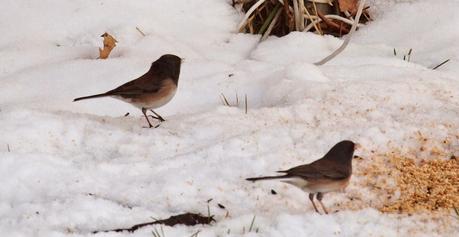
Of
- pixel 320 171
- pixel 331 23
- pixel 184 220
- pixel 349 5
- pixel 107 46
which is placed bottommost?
pixel 107 46

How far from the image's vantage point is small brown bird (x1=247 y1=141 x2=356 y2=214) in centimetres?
429

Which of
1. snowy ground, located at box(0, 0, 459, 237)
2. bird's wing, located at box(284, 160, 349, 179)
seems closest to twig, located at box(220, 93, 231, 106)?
snowy ground, located at box(0, 0, 459, 237)

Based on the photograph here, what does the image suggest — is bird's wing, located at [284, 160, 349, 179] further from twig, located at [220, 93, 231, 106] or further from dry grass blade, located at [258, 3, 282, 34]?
dry grass blade, located at [258, 3, 282, 34]

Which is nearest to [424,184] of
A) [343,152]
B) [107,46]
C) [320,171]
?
[343,152]

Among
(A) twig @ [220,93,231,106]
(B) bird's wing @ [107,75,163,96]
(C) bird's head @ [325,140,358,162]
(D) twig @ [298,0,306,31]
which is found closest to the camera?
(C) bird's head @ [325,140,358,162]

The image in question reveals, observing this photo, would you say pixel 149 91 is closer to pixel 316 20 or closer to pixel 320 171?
pixel 320 171

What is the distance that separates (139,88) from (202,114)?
424 mm

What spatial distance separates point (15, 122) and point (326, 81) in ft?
6.49

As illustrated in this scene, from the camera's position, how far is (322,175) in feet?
14.1

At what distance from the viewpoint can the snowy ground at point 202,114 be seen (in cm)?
435

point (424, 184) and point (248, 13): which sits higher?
point (424, 184)

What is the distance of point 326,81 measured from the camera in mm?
5977

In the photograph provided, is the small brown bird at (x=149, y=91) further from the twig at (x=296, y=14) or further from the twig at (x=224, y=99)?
the twig at (x=296, y=14)

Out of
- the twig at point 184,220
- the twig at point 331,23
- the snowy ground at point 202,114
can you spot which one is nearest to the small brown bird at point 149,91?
the snowy ground at point 202,114
